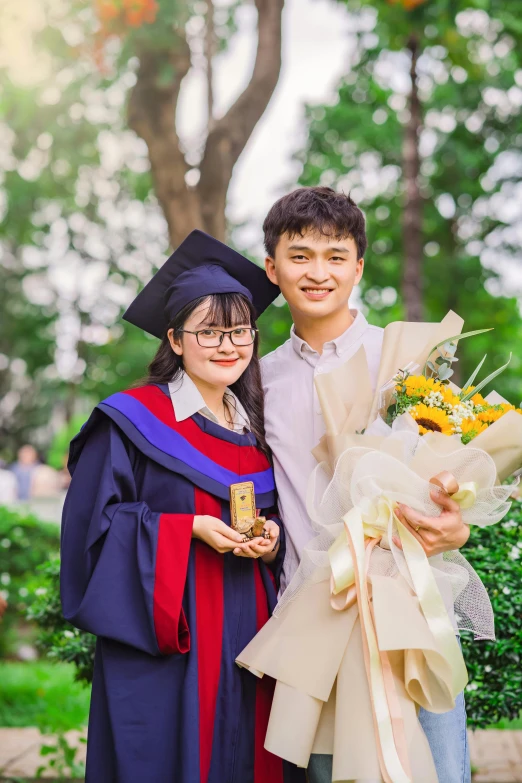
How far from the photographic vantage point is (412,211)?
965 centimetres

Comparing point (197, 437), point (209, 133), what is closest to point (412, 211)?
point (209, 133)

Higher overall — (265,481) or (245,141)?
(245,141)

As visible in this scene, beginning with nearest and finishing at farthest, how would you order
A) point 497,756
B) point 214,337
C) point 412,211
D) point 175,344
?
point 214,337
point 175,344
point 497,756
point 412,211

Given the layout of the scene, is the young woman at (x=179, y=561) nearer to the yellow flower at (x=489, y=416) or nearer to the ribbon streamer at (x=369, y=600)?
the ribbon streamer at (x=369, y=600)

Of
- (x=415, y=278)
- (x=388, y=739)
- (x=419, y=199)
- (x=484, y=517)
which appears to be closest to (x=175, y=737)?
(x=388, y=739)

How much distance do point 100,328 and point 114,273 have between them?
183 centimetres

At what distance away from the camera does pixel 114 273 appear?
18766mm

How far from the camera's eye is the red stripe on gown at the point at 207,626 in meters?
2.52

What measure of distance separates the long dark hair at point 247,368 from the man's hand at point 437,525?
671 mm

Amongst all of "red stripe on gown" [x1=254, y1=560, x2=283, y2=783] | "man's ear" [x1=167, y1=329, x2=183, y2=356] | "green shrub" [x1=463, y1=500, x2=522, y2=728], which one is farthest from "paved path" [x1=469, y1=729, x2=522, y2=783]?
"man's ear" [x1=167, y1=329, x2=183, y2=356]

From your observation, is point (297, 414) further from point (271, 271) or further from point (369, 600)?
point (369, 600)

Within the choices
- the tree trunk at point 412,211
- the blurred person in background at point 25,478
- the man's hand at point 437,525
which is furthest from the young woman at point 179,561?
the blurred person in background at point 25,478

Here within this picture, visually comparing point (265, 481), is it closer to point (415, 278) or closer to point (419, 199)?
point (415, 278)

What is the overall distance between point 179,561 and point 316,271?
106 cm
